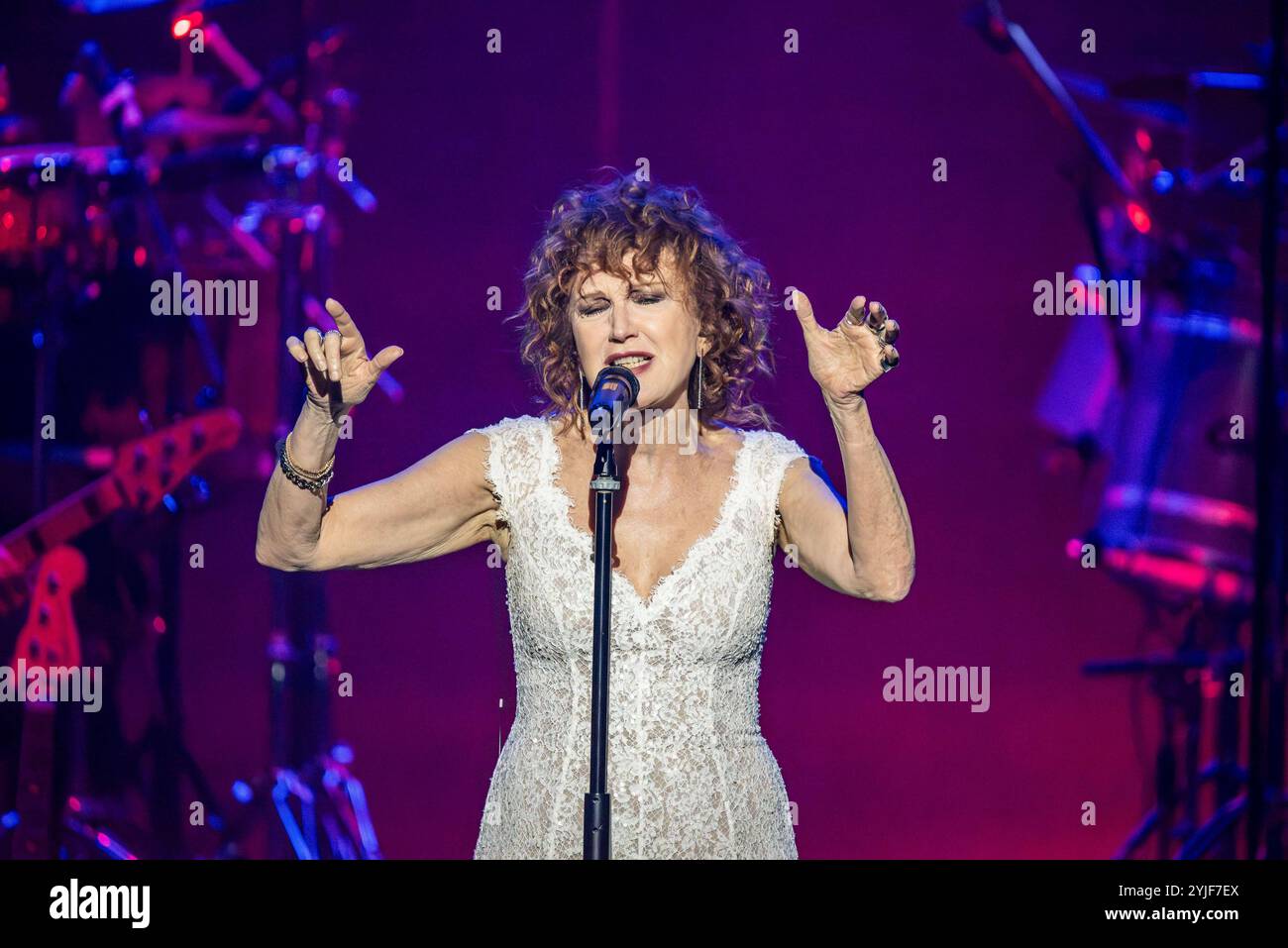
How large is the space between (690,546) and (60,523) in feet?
7.41

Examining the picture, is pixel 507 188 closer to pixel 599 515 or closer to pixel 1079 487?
pixel 1079 487

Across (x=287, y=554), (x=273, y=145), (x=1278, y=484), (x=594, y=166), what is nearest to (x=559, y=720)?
(x=287, y=554)

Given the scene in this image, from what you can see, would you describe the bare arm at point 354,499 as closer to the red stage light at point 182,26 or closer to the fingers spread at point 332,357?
the fingers spread at point 332,357

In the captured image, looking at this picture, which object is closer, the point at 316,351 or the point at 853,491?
the point at 316,351

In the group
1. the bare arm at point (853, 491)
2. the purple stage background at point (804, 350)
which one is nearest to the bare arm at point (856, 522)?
the bare arm at point (853, 491)

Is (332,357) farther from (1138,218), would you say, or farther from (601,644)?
(1138,218)

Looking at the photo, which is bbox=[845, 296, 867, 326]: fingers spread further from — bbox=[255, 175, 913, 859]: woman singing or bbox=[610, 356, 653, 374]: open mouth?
bbox=[610, 356, 653, 374]: open mouth

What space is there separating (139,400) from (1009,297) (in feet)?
7.65

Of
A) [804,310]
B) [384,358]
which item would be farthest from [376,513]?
[804,310]

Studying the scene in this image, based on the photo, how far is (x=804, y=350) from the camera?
3.73m

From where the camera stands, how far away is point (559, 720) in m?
2.13

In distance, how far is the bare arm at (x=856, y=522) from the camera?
2010mm

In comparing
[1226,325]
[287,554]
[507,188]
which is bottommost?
[287,554]
